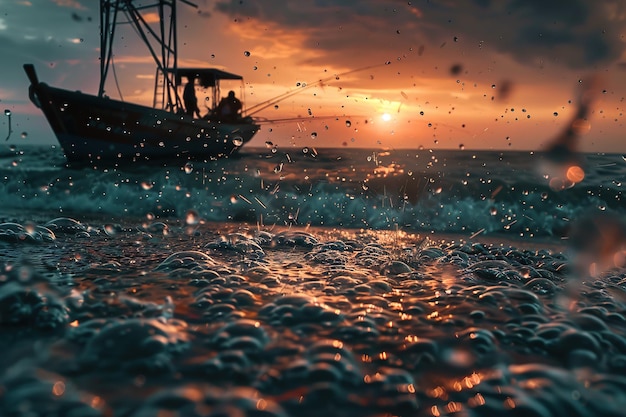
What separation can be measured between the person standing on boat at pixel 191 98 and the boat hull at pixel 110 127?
23.6 inches

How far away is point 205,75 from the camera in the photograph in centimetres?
2064

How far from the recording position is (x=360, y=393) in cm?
153

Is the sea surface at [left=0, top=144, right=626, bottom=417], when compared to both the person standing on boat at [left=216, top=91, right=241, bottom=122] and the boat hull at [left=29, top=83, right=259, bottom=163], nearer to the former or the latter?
the boat hull at [left=29, top=83, right=259, bottom=163]

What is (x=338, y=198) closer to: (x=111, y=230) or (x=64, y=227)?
(x=111, y=230)

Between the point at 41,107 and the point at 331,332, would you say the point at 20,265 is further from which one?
the point at 41,107

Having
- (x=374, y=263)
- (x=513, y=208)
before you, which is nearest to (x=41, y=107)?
(x=513, y=208)

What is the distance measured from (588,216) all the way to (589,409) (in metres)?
11.2

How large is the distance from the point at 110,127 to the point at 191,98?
4076mm

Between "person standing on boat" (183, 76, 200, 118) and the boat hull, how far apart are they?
60cm

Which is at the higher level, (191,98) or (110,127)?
(191,98)

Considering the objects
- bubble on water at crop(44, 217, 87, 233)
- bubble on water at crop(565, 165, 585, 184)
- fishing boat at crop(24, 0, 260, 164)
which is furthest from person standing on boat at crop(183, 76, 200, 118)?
bubble on water at crop(44, 217, 87, 233)

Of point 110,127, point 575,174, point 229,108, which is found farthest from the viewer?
point 229,108

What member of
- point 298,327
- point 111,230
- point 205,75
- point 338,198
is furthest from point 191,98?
point 298,327

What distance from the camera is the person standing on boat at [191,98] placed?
65.9 ft
